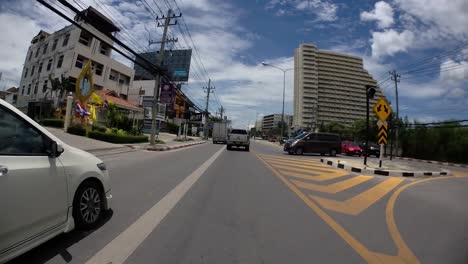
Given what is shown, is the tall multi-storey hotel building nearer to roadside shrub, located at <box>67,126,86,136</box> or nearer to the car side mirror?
roadside shrub, located at <box>67,126,86,136</box>

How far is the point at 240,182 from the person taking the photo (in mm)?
8492

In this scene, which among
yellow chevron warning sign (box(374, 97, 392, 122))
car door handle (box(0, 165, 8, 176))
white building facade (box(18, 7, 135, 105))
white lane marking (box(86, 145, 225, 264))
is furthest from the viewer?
white building facade (box(18, 7, 135, 105))

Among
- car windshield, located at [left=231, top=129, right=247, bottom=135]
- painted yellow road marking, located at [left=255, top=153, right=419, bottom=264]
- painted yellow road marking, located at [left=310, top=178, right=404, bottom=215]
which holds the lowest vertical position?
painted yellow road marking, located at [left=255, top=153, right=419, bottom=264]

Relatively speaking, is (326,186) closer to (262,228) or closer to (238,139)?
(262,228)

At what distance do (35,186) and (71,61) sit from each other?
38.0 m

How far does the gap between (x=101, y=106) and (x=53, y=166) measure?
97.9ft

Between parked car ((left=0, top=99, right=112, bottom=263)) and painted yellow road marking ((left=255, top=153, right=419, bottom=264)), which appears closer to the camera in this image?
parked car ((left=0, top=99, right=112, bottom=263))

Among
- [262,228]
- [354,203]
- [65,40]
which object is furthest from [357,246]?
[65,40]

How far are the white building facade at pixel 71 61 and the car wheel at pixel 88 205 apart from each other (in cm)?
3280

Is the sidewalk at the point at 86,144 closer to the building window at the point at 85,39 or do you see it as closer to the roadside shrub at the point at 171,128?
the building window at the point at 85,39

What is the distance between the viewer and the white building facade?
35656mm

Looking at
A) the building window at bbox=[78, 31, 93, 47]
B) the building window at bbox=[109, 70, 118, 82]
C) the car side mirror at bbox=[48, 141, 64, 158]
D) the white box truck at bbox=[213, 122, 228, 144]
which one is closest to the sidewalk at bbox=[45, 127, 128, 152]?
the car side mirror at bbox=[48, 141, 64, 158]

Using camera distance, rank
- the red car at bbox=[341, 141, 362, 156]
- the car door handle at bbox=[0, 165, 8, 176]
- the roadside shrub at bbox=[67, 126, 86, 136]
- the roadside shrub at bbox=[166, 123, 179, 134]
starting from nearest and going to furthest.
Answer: the car door handle at bbox=[0, 165, 8, 176]
the roadside shrub at bbox=[67, 126, 86, 136]
the red car at bbox=[341, 141, 362, 156]
the roadside shrub at bbox=[166, 123, 179, 134]

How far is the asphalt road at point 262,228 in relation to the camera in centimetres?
333
